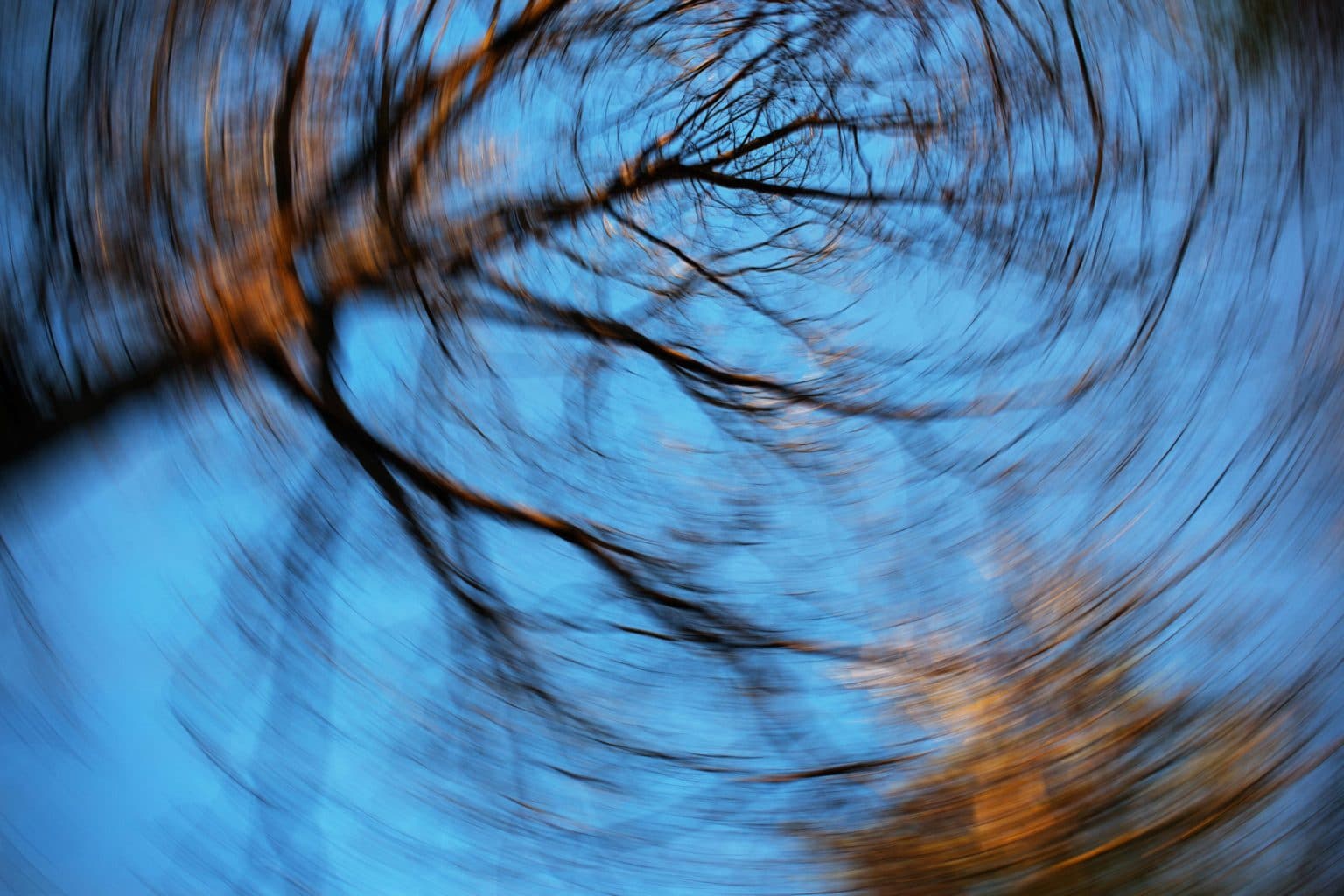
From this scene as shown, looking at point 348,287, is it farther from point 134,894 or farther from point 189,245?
point 134,894

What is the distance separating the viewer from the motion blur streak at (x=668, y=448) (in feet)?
1.87

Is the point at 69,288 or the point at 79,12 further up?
the point at 79,12

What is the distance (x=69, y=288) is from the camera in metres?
0.58

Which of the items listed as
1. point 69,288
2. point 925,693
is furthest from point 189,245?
point 925,693

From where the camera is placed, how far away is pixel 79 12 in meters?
0.57

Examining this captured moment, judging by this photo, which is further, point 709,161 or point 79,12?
point 709,161

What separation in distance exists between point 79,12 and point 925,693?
79cm

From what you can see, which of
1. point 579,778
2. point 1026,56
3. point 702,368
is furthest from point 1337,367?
point 579,778

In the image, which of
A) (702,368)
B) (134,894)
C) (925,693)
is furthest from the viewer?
(702,368)

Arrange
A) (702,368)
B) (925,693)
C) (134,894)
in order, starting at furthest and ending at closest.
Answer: (702,368), (925,693), (134,894)

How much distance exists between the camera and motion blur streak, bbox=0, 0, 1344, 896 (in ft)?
1.87

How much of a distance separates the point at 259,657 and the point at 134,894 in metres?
0.16

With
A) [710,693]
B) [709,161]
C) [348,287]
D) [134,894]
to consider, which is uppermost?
[709,161]

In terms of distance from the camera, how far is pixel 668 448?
2.42ft
